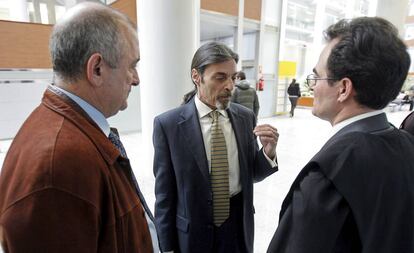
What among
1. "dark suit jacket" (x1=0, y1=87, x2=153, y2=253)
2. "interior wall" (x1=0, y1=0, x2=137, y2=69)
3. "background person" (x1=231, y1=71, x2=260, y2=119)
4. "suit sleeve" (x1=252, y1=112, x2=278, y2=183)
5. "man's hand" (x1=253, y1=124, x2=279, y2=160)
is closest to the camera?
"dark suit jacket" (x1=0, y1=87, x2=153, y2=253)

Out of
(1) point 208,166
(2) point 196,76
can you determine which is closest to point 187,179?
(1) point 208,166

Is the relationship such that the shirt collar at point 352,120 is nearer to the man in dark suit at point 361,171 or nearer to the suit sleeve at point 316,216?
the man in dark suit at point 361,171

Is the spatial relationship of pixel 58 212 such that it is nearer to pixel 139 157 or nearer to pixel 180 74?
pixel 180 74

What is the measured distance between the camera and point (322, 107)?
0.98 m

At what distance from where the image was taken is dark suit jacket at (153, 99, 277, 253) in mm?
1366

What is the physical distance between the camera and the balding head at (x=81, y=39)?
0.72 metres

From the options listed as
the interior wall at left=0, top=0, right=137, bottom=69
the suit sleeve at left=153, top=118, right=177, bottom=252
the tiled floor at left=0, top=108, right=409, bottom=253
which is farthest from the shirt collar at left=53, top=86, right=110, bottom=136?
the interior wall at left=0, top=0, right=137, bottom=69

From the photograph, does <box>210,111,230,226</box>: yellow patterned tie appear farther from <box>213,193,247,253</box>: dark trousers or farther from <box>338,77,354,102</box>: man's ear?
<box>338,77,354,102</box>: man's ear

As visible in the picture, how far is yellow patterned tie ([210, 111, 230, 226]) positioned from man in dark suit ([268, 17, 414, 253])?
1.68ft

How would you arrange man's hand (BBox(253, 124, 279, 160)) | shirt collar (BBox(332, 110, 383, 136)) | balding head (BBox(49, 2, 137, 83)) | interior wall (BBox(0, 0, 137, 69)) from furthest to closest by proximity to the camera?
interior wall (BBox(0, 0, 137, 69)) < man's hand (BBox(253, 124, 279, 160)) < shirt collar (BBox(332, 110, 383, 136)) < balding head (BBox(49, 2, 137, 83))

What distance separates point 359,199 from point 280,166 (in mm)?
3723

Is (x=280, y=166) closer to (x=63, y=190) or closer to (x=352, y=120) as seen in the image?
(x=352, y=120)

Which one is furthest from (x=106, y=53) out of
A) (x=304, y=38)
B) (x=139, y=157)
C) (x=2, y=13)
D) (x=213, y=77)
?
(x=304, y=38)

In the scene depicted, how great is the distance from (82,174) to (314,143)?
5933 millimetres
